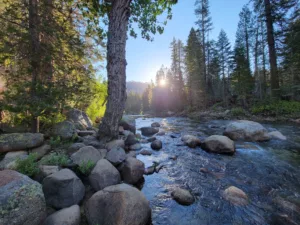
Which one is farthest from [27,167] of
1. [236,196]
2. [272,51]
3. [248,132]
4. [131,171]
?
[272,51]

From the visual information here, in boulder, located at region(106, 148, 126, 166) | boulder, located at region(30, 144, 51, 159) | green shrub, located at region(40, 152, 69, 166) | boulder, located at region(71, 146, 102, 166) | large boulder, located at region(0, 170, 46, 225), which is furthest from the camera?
boulder, located at region(106, 148, 126, 166)

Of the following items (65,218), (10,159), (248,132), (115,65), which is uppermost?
(115,65)

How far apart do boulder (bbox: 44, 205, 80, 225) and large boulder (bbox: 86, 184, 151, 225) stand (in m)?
0.16

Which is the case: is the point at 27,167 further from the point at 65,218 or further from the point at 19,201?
the point at 65,218

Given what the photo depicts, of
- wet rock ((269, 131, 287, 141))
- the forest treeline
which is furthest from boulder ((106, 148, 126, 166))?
the forest treeline

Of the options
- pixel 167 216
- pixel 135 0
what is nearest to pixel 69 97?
pixel 167 216

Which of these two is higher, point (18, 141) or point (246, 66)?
point (246, 66)

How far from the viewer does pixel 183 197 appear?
2574mm

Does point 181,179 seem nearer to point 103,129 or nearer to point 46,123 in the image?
point 103,129

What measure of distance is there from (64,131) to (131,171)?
2488mm

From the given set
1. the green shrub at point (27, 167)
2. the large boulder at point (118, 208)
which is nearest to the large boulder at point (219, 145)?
the large boulder at point (118, 208)

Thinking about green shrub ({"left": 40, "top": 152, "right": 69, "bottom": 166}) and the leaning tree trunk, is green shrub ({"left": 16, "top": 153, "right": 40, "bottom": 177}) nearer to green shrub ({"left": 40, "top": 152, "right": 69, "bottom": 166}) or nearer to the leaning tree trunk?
green shrub ({"left": 40, "top": 152, "right": 69, "bottom": 166})

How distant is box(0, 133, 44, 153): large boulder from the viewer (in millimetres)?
2876

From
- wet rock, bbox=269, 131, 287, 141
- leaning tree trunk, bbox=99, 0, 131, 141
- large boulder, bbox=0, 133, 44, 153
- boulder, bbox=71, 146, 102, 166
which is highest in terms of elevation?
leaning tree trunk, bbox=99, 0, 131, 141
